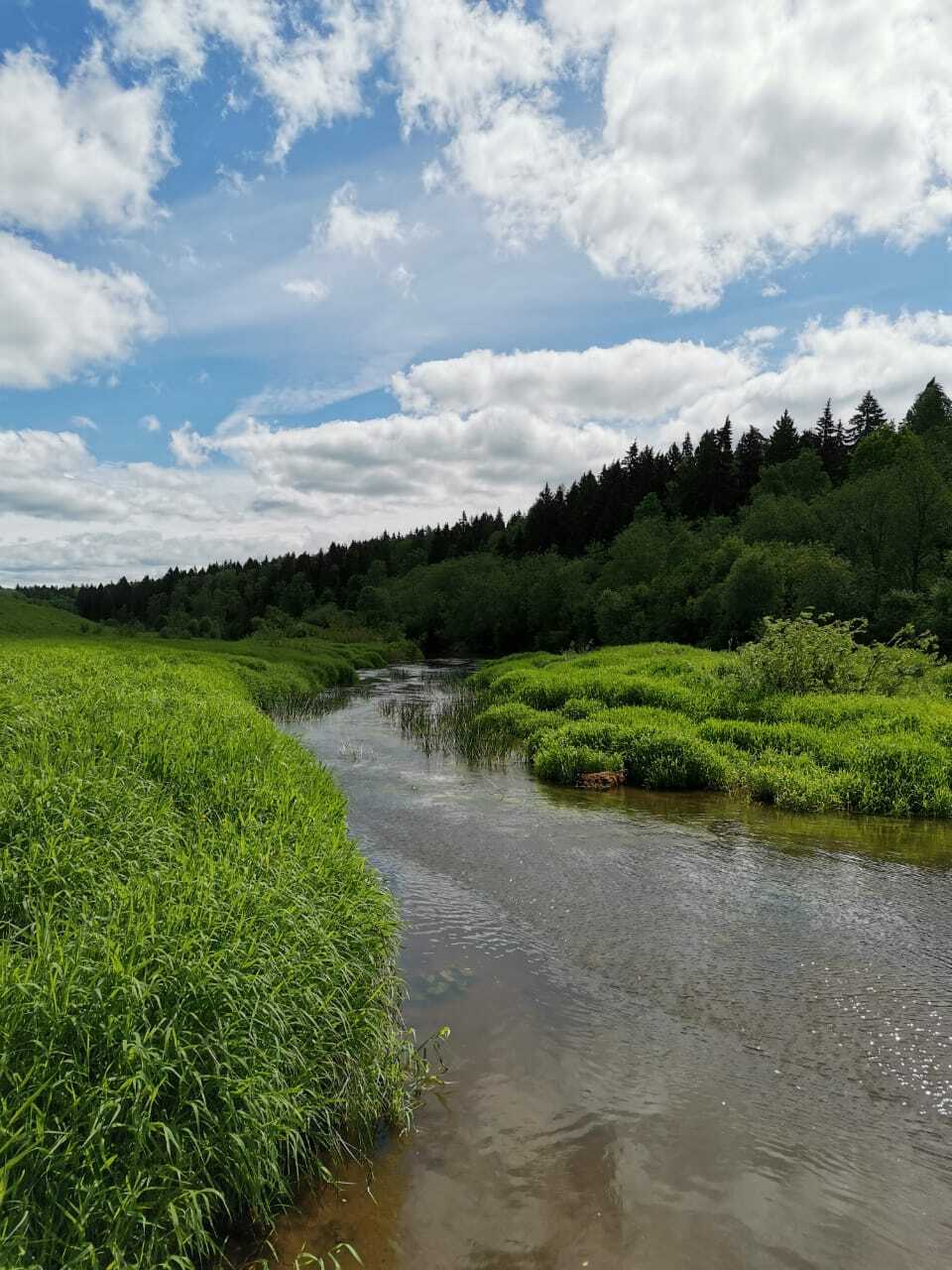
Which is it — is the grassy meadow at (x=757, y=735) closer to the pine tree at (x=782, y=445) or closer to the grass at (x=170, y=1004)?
the grass at (x=170, y=1004)

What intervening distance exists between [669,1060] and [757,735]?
13.6 metres

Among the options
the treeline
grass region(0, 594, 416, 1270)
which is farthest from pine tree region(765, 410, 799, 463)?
grass region(0, 594, 416, 1270)

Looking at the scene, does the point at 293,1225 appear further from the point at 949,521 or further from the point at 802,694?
the point at 949,521

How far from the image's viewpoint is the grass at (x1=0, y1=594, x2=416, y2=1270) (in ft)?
12.5

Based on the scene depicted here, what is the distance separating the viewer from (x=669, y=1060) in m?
6.64

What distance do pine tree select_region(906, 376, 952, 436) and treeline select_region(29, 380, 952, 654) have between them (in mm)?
282

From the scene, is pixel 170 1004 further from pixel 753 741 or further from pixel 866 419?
pixel 866 419

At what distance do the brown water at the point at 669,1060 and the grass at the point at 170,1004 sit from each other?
63 cm

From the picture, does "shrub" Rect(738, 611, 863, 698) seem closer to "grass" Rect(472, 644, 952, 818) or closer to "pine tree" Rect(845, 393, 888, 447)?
"grass" Rect(472, 644, 952, 818)

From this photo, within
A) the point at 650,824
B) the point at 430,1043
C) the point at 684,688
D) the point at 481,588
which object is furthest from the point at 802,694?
the point at 481,588

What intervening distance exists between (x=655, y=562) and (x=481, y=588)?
29442mm

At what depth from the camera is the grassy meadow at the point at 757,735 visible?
50.8 feet

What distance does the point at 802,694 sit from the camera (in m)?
22.1

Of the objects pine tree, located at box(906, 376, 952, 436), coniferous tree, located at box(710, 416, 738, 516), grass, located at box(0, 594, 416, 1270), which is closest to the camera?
grass, located at box(0, 594, 416, 1270)
